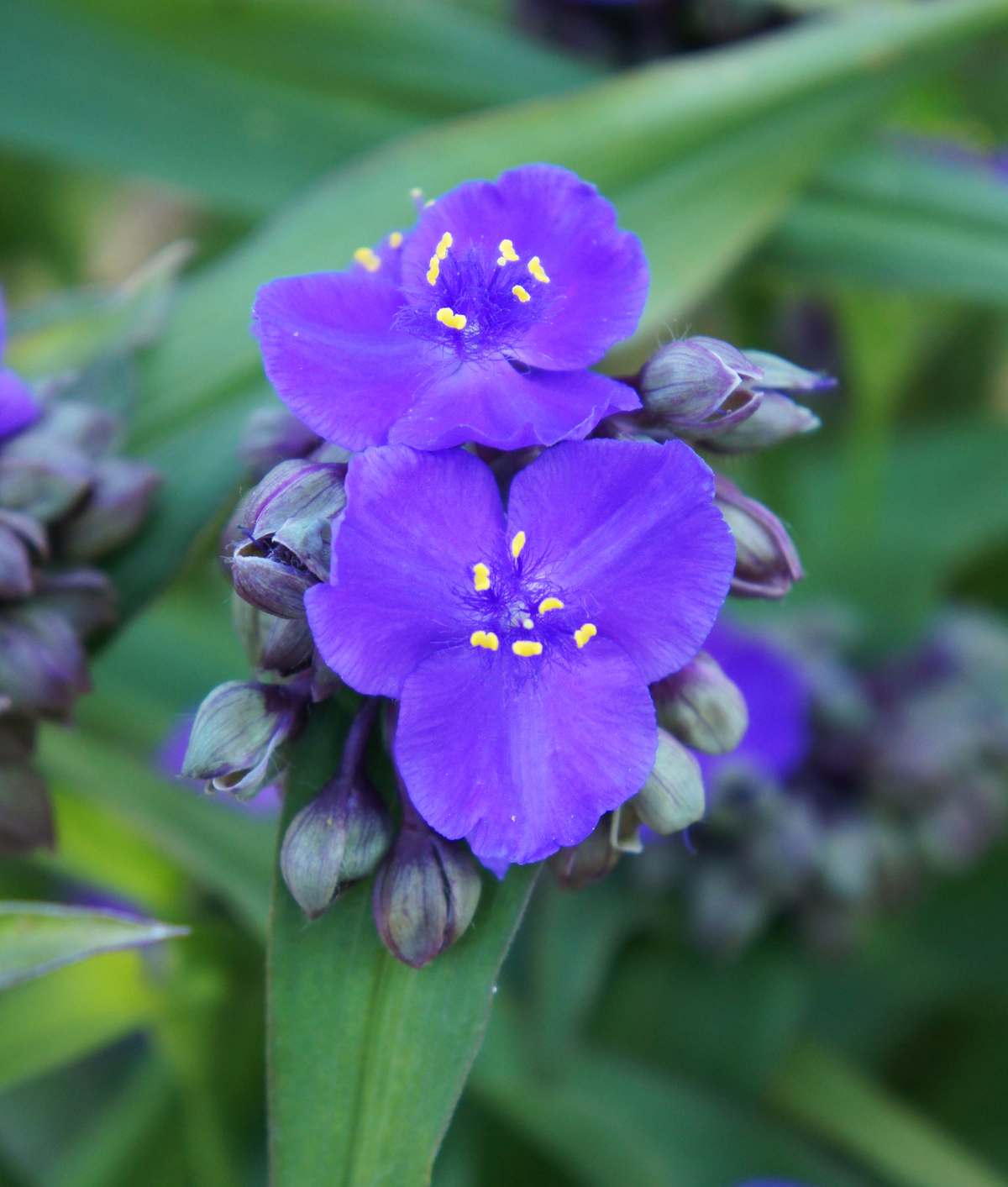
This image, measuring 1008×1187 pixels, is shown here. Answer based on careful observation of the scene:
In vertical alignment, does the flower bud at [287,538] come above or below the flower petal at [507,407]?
below

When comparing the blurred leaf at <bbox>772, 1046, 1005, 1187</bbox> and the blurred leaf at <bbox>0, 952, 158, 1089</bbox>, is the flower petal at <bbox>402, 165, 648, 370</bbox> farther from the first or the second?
the blurred leaf at <bbox>772, 1046, 1005, 1187</bbox>

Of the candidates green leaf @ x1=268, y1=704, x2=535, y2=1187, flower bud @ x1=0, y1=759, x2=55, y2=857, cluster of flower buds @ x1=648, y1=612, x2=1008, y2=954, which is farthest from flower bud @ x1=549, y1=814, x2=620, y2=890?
cluster of flower buds @ x1=648, y1=612, x2=1008, y2=954

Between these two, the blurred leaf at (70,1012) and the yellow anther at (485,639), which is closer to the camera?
the yellow anther at (485,639)

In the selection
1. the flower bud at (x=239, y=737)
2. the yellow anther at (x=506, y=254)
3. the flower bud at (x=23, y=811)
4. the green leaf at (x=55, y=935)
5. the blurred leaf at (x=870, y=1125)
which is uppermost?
the yellow anther at (x=506, y=254)

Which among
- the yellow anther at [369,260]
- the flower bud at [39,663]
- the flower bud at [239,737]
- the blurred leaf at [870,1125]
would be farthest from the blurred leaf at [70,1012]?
the blurred leaf at [870,1125]

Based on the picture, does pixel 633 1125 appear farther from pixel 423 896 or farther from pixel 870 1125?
pixel 423 896

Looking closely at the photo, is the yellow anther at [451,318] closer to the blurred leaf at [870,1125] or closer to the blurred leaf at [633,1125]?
the blurred leaf at [633,1125]

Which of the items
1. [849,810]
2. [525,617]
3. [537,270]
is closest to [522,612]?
[525,617]
